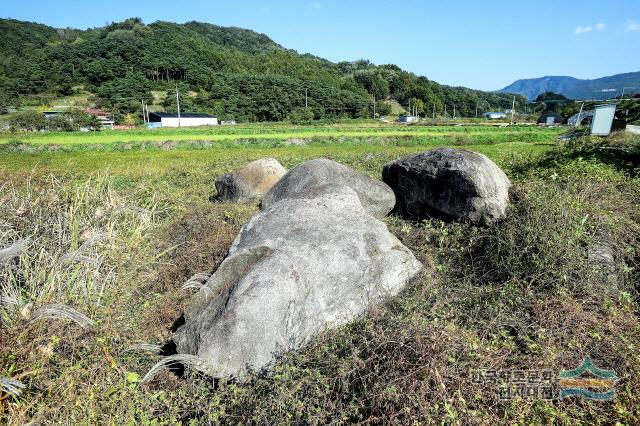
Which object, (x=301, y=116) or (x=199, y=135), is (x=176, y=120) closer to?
(x=199, y=135)

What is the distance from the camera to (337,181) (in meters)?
8.01

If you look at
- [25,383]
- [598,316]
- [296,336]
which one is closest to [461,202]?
[598,316]

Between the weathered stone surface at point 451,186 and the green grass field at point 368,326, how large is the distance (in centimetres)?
37

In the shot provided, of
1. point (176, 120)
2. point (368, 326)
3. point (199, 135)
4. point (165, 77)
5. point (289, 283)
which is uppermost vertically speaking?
point (165, 77)

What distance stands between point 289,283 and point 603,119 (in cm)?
3407

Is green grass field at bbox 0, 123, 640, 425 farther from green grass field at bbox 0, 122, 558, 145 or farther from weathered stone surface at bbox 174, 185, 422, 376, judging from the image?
green grass field at bbox 0, 122, 558, 145

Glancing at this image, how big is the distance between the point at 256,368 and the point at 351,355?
3.43ft

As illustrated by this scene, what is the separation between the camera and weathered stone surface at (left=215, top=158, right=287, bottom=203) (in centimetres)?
1100

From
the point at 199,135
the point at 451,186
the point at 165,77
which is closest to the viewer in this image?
the point at 451,186

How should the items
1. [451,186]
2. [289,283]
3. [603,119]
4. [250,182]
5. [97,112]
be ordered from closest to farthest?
[289,283], [451,186], [250,182], [603,119], [97,112]

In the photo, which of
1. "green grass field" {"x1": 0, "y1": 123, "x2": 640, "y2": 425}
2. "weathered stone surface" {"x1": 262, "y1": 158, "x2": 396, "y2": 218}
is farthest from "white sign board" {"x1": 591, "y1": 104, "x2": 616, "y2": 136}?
"weathered stone surface" {"x1": 262, "y1": 158, "x2": 396, "y2": 218}

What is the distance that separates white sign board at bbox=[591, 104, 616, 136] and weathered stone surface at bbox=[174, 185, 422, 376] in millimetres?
31761

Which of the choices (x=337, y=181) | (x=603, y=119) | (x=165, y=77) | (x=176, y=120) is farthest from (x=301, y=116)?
(x=337, y=181)

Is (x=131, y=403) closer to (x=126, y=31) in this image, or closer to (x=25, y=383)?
(x=25, y=383)
